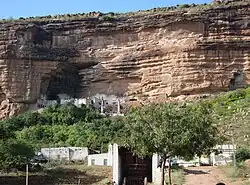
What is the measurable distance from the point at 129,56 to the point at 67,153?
2336cm

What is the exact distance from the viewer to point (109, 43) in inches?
2495

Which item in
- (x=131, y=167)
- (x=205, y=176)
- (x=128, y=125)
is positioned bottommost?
(x=205, y=176)

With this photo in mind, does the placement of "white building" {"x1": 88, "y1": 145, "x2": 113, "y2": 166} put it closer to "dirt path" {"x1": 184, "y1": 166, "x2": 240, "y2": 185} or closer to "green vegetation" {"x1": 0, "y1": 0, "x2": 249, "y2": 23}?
"dirt path" {"x1": 184, "y1": 166, "x2": 240, "y2": 185}

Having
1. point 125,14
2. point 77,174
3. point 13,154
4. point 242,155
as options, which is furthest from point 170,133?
point 125,14

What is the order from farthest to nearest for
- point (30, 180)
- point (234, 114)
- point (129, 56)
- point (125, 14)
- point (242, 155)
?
point (125, 14) → point (129, 56) → point (234, 114) → point (242, 155) → point (30, 180)

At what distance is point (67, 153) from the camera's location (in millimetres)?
40625

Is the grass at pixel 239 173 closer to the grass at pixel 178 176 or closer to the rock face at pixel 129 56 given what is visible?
the grass at pixel 178 176

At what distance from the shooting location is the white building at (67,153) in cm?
4028

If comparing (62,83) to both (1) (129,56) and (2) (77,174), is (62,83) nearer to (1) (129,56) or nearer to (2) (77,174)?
(1) (129,56)

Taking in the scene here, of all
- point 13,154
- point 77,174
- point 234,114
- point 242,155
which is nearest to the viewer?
point 242,155

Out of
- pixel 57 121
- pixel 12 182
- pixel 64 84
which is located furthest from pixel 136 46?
pixel 12 182

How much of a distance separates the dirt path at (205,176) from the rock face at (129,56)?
1119 inches

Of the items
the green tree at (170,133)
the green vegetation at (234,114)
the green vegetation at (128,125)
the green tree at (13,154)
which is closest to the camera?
the green tree at (170,133)

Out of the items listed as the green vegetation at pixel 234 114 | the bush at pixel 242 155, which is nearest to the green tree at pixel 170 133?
the bush at pixel 242 155
